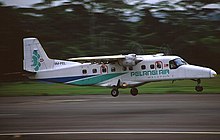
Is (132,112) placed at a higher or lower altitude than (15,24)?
lower

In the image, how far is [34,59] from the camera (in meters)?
29.3

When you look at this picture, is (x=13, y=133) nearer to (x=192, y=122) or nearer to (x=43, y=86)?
(x=192, y=122)

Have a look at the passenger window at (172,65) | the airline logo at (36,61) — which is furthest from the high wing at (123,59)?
the airline logo at (36,61)

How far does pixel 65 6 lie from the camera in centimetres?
4350

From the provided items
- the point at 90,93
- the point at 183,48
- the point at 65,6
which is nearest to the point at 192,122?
the point at 90,93

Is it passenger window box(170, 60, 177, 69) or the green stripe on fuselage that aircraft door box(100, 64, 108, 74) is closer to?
the green stripe on fuselage

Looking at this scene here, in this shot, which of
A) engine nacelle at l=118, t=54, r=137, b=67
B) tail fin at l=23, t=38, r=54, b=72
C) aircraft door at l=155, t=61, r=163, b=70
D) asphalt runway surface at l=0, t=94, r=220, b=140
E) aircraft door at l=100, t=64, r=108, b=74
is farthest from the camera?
tail fin at l=23, t=38, r=54, b=72

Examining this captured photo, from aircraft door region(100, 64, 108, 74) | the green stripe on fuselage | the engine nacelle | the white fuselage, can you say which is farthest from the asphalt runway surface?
aircraft door region(100, 64, 108, 74)

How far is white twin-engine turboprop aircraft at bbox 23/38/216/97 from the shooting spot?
1017 inches

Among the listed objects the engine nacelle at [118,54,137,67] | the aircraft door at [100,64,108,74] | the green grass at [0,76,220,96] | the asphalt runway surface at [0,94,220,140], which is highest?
the engine nacelle at [118,54,137,67]

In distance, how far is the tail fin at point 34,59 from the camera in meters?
29.1

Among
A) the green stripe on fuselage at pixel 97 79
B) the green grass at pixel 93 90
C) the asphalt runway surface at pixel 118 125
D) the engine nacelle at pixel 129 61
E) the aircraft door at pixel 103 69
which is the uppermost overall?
the engine nacelle at pixel 129 61

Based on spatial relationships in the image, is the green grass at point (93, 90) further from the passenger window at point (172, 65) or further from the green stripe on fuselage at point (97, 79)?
the passenger window at point (172, 65)

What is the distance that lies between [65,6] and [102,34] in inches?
253
